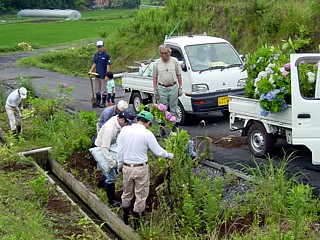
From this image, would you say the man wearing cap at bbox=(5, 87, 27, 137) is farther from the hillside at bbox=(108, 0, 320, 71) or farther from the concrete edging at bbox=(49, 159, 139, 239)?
the hillside at bbox=(108, 0, 320, 71)

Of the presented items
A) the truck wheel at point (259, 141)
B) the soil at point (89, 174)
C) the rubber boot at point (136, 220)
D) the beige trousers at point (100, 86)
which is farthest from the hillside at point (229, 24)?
the rubber boot at point (136, 220)

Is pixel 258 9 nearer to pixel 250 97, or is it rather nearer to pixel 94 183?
pixel 250 97

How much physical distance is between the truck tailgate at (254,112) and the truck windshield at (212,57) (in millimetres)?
2740

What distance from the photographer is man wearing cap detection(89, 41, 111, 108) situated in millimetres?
16547

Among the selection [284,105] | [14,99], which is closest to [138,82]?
[14,99]

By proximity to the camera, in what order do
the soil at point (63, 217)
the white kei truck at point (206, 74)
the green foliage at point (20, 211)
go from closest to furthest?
the green foliage at point (20, 211) → the soil at point (63, 217) → the white kei truck at point (206, 74)

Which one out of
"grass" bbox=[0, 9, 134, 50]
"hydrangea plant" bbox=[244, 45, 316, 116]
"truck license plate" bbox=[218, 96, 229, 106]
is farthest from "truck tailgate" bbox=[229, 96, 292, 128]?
"grass" bbox=[0, 9, 134, 50]

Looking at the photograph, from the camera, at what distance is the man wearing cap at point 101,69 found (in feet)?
54.3

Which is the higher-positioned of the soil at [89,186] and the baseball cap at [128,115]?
the baseball cap at [128,115]

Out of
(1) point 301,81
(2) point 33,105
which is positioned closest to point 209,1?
(2) point 33,105

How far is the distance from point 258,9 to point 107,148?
15.9m

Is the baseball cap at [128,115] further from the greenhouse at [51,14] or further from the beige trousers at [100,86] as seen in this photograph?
the greenhouse at [51,14]

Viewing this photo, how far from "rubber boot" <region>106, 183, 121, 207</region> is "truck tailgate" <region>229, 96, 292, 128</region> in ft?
9.88

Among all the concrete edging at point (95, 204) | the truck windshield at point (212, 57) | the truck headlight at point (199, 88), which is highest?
the truck windshield at point (212, 57)
